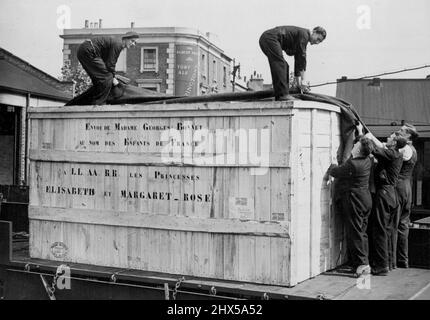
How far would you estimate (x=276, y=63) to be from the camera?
5688mm

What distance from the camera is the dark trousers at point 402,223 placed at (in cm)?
654

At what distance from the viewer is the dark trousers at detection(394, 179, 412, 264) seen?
6.54m

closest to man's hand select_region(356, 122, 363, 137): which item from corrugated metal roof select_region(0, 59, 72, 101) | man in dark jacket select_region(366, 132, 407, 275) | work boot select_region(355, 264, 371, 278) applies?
man in dark jacket select_region(366, 132, 407, 275)

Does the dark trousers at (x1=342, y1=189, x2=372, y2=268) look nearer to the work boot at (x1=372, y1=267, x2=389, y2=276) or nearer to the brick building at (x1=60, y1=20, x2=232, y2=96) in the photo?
the work boot at (x1=372, y1=267, x2=389, y2=276)

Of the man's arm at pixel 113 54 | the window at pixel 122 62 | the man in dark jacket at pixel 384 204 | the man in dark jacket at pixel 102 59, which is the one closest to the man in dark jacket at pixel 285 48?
the man in dark jacket at pixel 384 204

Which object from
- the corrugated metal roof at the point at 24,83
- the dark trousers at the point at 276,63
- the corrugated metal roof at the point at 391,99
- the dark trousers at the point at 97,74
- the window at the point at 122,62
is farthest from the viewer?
the window at the point at 122,62

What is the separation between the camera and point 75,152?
6.11 m

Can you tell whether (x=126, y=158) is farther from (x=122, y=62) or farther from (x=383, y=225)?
(x=122, y=62)

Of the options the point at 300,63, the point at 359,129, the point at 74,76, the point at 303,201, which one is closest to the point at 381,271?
the point at 303,201

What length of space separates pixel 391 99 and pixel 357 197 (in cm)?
1101

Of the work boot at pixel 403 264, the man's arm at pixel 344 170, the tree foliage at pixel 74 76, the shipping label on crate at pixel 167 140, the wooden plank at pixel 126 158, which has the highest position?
the tree foliage at pixel 74 76

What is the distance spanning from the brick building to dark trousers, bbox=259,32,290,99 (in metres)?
8.37

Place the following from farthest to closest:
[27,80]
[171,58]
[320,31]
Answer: [171,58] < [27,80] < [320,31]

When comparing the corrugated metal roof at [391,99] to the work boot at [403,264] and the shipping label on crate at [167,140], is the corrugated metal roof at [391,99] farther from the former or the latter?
the shipping label on crate at [167,140]
